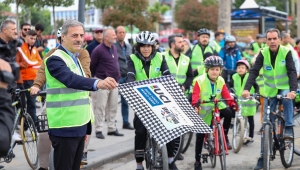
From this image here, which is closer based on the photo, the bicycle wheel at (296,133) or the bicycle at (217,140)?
the bicycle at (217,140)

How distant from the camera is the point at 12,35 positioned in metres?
8.37

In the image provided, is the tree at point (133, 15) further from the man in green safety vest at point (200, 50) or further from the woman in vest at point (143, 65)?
the woman in vest at point (143, 65)

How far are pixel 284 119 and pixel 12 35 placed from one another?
13.5 ft

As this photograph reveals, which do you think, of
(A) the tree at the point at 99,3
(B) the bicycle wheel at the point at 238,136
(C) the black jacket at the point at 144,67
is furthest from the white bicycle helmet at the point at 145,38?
(A) the tree at the point at 99,3

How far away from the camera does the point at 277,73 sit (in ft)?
28.0

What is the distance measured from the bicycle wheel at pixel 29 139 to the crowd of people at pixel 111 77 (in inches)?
12.3

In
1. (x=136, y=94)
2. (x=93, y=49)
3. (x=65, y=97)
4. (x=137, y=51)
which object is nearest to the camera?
(x=65, y=97)

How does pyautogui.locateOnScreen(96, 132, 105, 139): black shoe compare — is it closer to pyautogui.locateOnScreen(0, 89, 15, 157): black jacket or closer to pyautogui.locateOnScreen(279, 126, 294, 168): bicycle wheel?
pyautogui.locateOnScreen(279, 126, 294, 168): bicycle wheel

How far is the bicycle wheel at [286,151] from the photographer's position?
8.42 metres

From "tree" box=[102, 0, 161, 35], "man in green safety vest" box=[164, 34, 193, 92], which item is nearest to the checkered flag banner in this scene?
"man in green safety vest" box=[164, 34, 193, 92]

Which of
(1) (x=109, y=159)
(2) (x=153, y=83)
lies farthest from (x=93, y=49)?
(2) (x=153, y=83)

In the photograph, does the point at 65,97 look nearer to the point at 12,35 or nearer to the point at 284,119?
the point at 12,35

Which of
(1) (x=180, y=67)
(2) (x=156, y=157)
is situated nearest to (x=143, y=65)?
(2) (x=156, y=157)

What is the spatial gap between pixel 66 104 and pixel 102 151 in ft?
14.4
